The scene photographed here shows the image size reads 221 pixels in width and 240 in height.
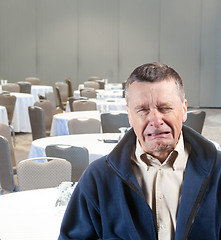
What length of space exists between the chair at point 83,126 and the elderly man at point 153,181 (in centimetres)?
497

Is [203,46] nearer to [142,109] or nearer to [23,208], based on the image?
[23,208]

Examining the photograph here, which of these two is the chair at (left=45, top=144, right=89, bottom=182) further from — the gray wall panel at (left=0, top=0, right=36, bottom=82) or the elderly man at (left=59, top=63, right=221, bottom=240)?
the gray wall panel at (left=0, top=0, right=36, bottom=82)

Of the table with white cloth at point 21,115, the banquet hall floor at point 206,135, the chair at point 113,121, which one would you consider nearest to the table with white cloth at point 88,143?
the chair at point 113,121

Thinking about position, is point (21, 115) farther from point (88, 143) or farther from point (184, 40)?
point (184, 40)

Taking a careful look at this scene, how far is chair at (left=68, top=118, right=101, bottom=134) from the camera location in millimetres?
6664

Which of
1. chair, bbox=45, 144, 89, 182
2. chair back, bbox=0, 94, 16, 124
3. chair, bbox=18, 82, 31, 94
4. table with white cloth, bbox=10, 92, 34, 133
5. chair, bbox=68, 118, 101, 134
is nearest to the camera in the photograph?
chair, bbox=45, 144, 89, 182

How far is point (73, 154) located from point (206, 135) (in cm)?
657

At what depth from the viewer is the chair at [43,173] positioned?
→ 4305 millimetres

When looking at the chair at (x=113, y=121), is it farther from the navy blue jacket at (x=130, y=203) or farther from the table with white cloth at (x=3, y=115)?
the navy blue jacket at (x=130, y=203)

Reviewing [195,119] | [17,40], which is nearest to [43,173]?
[195,119]

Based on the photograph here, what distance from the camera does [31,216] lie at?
10.5 ft

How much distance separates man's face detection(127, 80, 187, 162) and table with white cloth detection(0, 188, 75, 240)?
1.42m

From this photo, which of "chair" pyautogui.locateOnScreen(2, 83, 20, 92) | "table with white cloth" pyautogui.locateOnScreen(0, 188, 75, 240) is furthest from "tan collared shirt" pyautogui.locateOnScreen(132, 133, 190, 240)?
"chair" pyautogui.locateOnScreen(2, 83, 20, 92)

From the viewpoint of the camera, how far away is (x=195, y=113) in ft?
23.4
